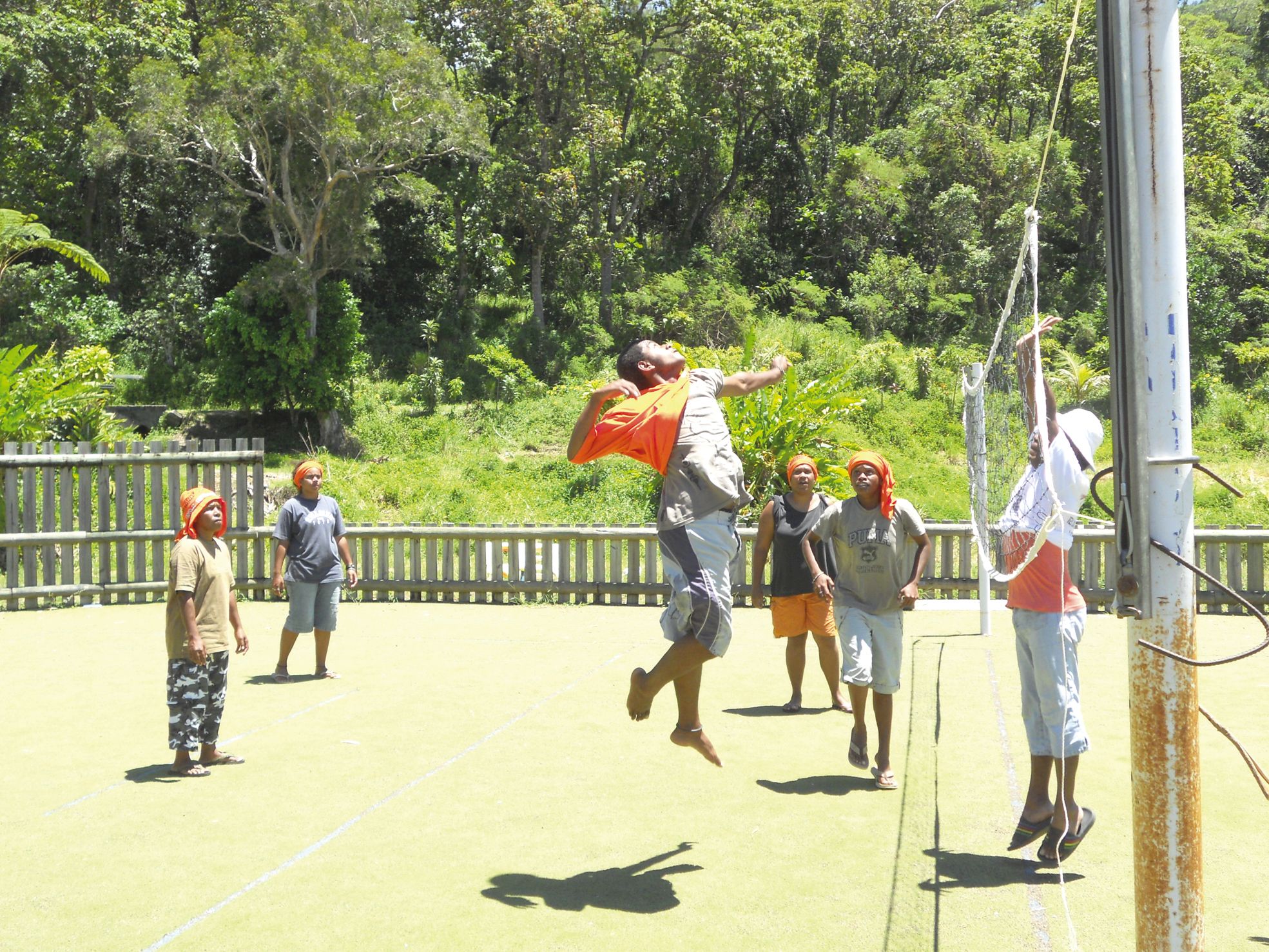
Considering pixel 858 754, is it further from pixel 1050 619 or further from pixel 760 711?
pixel 760 711

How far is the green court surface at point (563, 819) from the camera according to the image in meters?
4.70

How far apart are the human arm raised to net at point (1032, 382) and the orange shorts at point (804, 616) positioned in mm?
2836

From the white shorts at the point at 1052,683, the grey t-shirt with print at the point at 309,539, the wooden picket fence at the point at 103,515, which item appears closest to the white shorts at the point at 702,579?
the white shorts at the point at 1052,683

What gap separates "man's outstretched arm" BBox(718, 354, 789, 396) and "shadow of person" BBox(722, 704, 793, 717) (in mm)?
3430

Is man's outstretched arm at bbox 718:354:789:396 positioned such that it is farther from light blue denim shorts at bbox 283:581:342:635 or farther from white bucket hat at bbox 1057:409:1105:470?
light blue denim shorts at bbox 283:581:342:635

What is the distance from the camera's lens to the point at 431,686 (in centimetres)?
942

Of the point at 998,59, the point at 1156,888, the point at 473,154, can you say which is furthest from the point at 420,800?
the point at 998,59

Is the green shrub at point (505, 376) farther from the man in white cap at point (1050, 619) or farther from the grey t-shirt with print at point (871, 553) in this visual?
the man in white cap at point (1050, 619)

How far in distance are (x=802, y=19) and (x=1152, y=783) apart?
122 feet

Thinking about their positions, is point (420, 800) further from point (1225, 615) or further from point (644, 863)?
point (1225, 615)

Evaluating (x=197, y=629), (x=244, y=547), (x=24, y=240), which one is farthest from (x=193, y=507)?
(x=24, y=240)

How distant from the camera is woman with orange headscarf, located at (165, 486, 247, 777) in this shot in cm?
666

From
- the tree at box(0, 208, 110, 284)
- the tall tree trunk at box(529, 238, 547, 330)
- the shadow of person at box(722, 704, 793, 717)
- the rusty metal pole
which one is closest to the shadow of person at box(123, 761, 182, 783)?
the shadow of person at box(722, 704, 793, 717)

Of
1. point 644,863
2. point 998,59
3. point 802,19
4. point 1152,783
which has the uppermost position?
point 802,19
